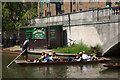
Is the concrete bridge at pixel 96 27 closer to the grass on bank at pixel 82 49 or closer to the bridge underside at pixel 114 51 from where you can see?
the bridge underside at pixel 114 51

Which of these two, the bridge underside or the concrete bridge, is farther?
the bridge underside

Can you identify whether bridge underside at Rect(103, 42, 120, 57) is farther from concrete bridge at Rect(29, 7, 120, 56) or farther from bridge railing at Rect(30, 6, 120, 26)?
bridge railing at Rect(30, 6, 120, 26)

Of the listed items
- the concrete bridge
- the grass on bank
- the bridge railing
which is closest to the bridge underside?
the concrete bridge

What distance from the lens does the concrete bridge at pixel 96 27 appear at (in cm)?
2231

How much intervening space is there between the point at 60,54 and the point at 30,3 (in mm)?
18471

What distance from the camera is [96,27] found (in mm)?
24641

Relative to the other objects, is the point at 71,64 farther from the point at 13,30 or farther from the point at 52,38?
the point at 13,30

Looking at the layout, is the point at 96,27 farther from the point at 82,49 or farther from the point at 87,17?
the point at 82,49

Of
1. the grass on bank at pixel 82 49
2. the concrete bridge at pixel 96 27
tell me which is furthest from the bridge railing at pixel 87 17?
the grass on bank at pixel 82 49

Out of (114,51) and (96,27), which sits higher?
(96,27)

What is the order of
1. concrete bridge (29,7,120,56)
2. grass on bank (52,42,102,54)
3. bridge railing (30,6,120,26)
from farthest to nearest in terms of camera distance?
grass on bank (52,42,102,54) → bridge railing (30,6,120,26) → concrete bridge (29,7,120,56)

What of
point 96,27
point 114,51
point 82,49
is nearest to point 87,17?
point 96,27

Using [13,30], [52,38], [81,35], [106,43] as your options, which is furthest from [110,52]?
[13,30]

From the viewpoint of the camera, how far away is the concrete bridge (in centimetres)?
2231
